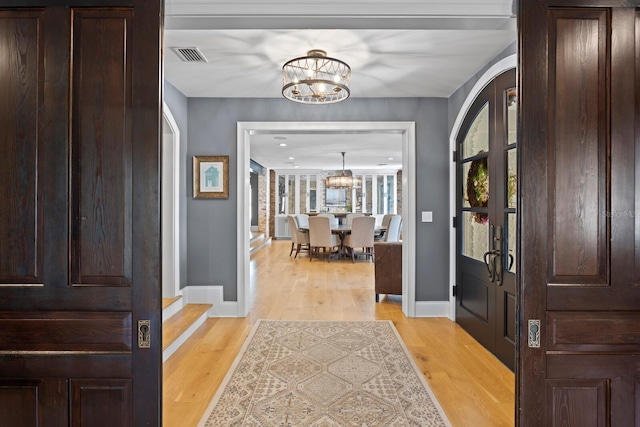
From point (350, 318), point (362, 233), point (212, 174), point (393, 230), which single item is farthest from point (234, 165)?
point (393, 230)

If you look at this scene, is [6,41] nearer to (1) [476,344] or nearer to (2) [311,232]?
(1) [476,344]

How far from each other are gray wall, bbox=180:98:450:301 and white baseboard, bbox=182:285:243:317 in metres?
0.06

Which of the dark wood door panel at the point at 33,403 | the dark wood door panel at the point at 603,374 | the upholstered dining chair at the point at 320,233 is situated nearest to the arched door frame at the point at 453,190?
the dark wood door panel at the point at 603,374

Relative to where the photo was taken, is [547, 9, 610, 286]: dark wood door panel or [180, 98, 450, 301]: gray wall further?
[180, 98, 450, 301]: gray wall

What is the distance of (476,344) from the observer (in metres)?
3.12

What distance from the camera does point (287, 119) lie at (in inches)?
153

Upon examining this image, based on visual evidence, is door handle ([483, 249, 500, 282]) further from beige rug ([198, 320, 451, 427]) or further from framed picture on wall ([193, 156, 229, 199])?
framed picture on wall ([193, 156, 229, 199])

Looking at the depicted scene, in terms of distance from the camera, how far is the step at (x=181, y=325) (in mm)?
2869

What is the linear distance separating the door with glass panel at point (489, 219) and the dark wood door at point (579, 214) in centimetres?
141

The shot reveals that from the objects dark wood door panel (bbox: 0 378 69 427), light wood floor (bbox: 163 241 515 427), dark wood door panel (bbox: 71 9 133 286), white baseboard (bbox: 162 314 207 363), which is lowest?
light wood floor (bbox: 163 241 515 427)

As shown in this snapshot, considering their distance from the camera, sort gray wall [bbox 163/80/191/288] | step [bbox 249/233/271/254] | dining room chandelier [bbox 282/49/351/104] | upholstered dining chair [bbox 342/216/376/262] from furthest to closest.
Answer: step [bbox 249/233/271/254], upholstered dining chair [bbox 342/216/376/262], gray wall [bbox 163/80/191/288], dining room chandelier [bbox 282/49/351/104]

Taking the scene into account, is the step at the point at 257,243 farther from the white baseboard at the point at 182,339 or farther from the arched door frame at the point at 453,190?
the arched door frame at the point at 453,190

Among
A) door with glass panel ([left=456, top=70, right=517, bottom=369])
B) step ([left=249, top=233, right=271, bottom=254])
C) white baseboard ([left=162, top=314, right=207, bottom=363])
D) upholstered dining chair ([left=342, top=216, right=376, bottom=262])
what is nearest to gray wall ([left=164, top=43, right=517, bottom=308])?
door with glass panel ([left=456, top=70, right=517, bottom=369])

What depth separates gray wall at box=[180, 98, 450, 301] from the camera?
3.87 m
